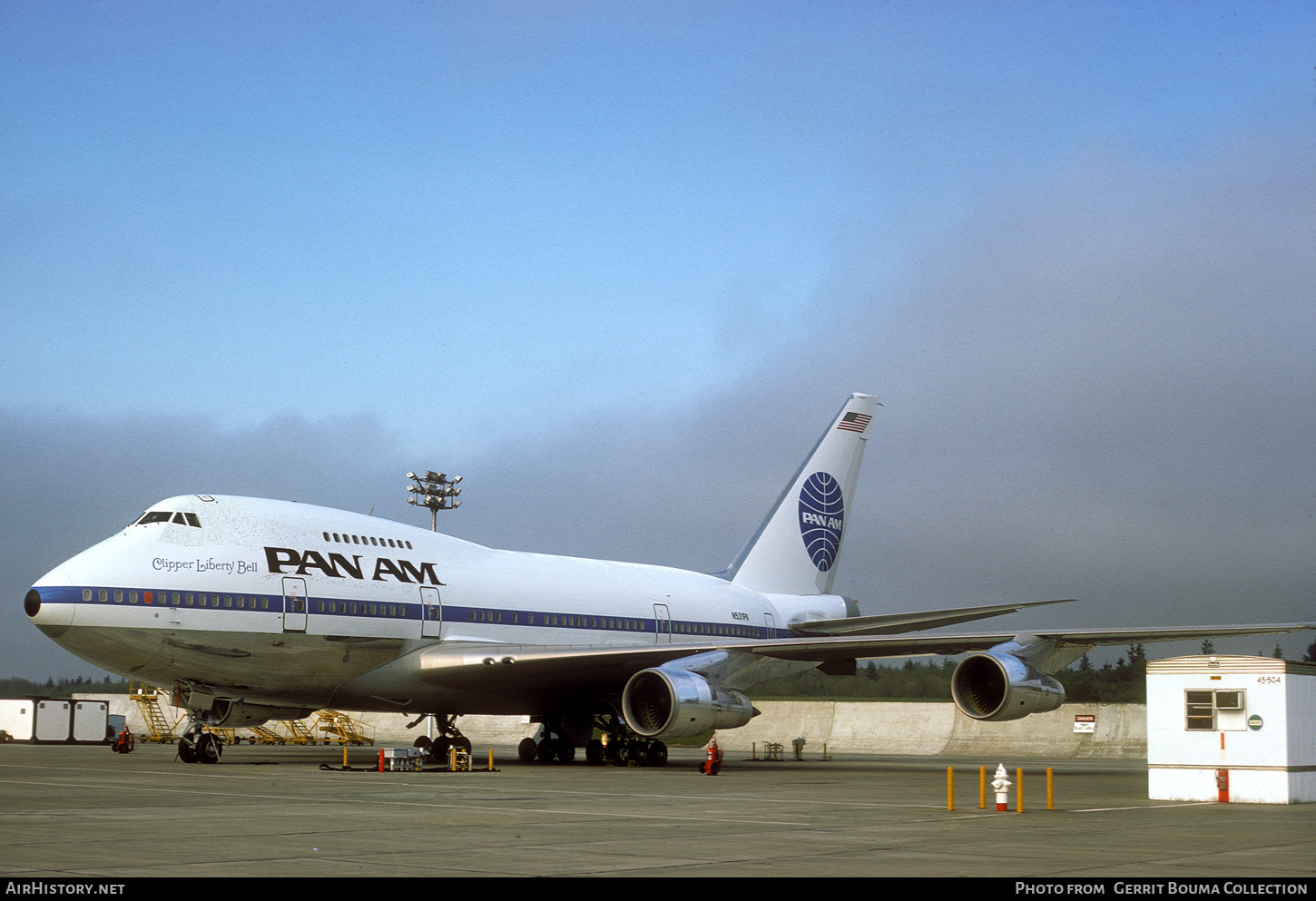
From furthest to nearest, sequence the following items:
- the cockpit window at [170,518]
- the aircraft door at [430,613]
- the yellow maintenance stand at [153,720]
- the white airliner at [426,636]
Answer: the yellow maintenance stand at [153,720] → the aircraft door at [430,613] → the cockpit window at [170,518] → the white airliner at [426,636]

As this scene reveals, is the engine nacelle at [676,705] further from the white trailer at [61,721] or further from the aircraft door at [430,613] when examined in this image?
the white trailer at [61,721]

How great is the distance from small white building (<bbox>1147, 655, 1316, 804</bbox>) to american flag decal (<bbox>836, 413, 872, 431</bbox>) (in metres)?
19.2

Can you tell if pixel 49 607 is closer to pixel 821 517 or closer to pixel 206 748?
pixel 206 748

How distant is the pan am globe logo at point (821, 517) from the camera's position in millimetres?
35875

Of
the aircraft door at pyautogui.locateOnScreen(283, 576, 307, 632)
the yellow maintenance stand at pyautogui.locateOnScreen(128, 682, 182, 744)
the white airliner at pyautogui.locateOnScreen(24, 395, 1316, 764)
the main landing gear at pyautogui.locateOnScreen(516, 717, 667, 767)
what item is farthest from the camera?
the yellow maintenance stand at pyautogui.locateOnScreen(128, 682, 182, 744)

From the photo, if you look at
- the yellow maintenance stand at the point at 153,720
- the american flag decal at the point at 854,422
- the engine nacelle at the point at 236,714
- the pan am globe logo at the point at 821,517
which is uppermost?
the american flag decal at the point at 854,422

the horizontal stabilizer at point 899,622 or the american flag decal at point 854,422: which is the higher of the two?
the american flag decal at point 854,422

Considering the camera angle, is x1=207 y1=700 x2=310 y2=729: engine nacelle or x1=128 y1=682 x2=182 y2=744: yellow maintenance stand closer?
x1=207 y1=700 x2=310 y2=729: engine nacelle

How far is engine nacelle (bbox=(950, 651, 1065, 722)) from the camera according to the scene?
72.6 feet

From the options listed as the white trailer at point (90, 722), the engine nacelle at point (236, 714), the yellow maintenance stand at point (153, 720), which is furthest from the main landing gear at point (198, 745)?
the white trailer at point (90, 722)

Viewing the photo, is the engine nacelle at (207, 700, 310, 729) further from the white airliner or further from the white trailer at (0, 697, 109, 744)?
the white trailer at (0, 697, 109, 744)

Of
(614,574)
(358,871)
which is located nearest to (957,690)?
(614,574)

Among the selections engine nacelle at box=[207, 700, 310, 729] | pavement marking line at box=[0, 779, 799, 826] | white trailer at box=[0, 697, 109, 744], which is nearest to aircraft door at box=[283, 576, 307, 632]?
engine nacelle at box=[207, 700, 310, 729]

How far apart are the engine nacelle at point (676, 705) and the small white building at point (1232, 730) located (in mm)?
8701
